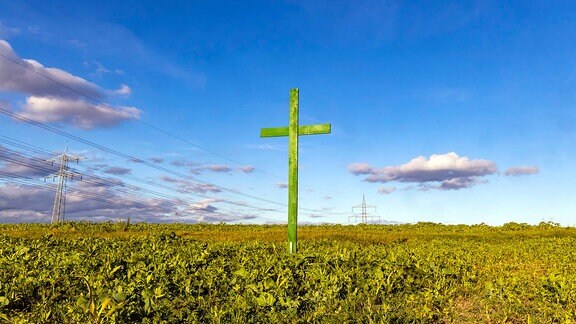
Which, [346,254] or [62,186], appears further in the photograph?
[62,186]

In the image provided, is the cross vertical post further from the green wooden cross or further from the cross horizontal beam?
the cross horizontal beam

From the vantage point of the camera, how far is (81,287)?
20.4 feet

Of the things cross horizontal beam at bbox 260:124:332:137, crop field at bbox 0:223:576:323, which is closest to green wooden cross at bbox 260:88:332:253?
cross horizontal beam at bbox 260:124:332:137

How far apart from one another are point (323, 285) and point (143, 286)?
248cm

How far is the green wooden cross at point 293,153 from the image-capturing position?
36.6 ft

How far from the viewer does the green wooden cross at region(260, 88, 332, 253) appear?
1115cm

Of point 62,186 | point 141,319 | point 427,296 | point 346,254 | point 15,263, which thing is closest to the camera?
point 141,319

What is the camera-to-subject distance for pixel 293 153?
1140cm

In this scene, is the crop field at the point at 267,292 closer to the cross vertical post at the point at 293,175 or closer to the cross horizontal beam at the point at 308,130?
the cross vertical post at the point at 293,175

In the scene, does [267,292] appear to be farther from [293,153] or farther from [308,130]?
[308,130]

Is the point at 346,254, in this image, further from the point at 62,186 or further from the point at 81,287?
the point at 62,186

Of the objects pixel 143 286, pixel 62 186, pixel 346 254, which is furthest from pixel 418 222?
pixel 143 286

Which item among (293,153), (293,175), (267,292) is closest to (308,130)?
(293,153)

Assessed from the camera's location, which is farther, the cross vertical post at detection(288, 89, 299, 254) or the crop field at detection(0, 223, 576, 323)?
the cross vertical post at detection(288, 89, 299, 254)
